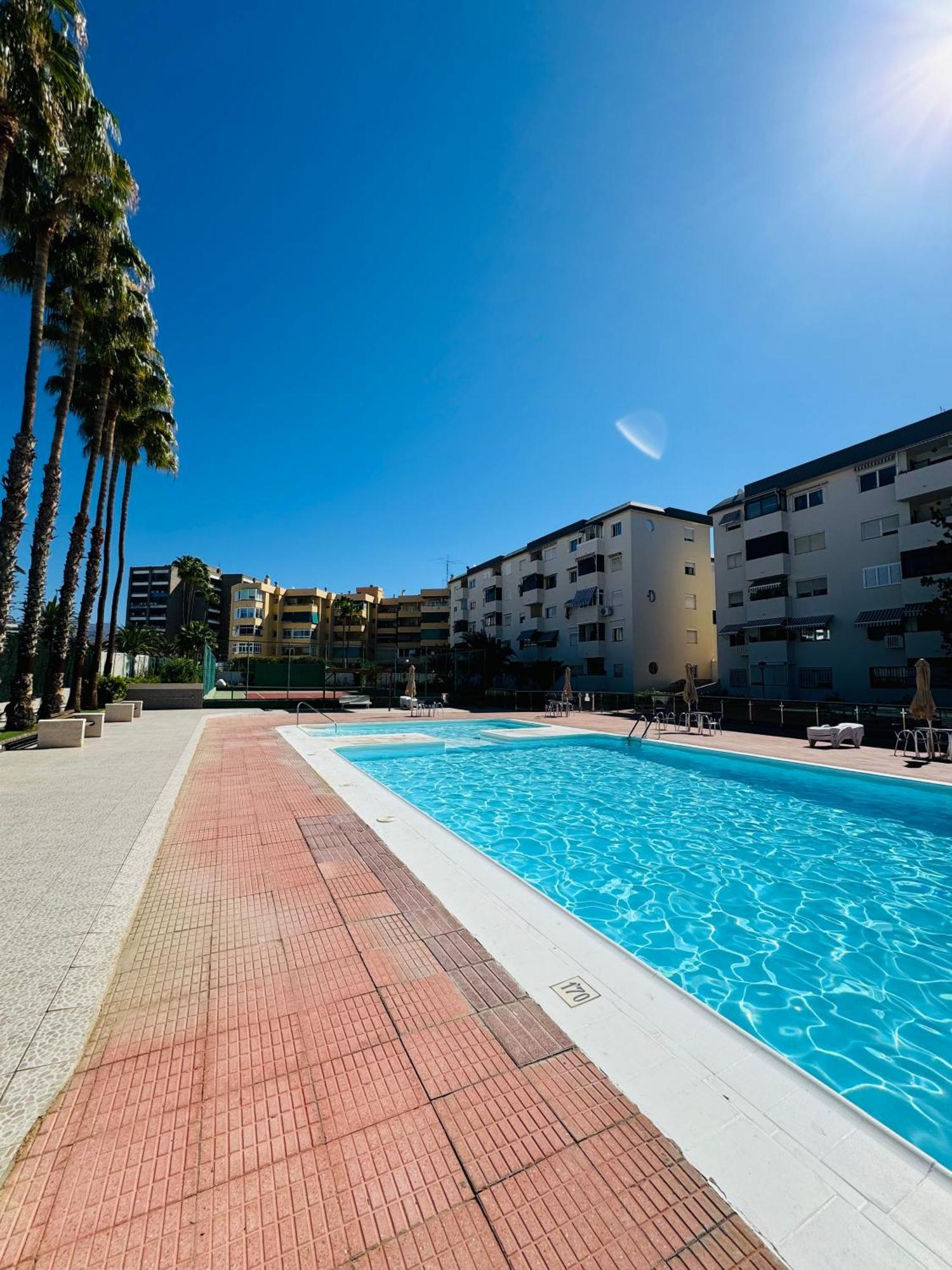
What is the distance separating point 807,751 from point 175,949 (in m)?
15.2

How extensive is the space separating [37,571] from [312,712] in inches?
494

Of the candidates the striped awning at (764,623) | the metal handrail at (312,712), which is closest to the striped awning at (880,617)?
the striped awning at (764,623)

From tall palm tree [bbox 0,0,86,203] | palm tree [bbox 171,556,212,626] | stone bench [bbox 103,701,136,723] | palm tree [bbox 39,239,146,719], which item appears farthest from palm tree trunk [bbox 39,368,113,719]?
palm tree [bbox 171,556,212,626]

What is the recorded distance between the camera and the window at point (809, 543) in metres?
27.7

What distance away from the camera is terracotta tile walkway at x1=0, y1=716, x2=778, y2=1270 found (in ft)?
5.81

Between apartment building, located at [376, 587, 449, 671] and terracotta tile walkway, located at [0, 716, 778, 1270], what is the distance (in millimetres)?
70025

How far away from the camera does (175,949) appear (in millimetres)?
3770

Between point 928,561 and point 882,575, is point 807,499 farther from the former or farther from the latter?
point 928,561

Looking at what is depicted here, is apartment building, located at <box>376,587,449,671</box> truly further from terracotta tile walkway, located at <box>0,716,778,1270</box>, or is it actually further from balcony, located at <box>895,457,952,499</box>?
terracotta tile walkway, located at <box>0,716,778,1270</box>

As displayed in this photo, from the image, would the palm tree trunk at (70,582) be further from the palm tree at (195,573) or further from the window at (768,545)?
the palm tree at (195,573)

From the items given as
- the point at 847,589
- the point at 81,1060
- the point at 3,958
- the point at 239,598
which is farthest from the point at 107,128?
the point at 239,598

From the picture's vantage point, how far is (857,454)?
26.0m

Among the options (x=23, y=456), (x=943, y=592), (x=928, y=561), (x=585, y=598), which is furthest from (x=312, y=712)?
(x=928, y=561)

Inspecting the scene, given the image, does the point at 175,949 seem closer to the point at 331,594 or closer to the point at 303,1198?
the point at 303,1198
